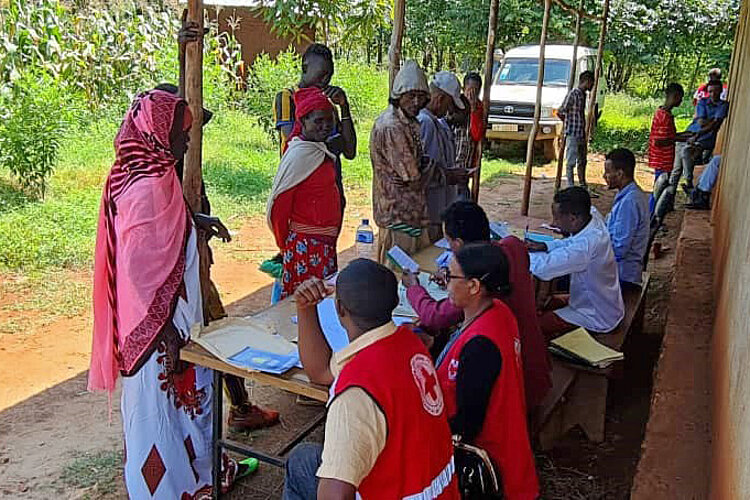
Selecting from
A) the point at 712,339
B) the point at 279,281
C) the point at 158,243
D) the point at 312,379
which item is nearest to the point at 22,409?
the point at 279,281

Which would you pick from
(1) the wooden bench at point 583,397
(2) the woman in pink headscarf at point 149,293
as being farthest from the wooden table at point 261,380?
(1) the wooden bench at point 583,397

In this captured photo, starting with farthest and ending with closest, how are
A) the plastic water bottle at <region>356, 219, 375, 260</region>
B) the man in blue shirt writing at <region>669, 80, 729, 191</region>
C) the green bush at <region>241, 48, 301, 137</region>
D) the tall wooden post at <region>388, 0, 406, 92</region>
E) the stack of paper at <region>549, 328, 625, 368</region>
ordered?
the green bush at <region>241, 48, 301, 137</region> < the man in blue shirt writing at <region>669, 80, 729, 191</region> < the tall wooden post at <region>388, 0, 406, 92</region> < the plastic water bottle at <region>356, 219, 375, 260</region> < the stack of paper at <region>549, 328, 625, 368</region>

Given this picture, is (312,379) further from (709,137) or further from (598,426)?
(709,137)

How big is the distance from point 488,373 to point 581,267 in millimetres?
1614

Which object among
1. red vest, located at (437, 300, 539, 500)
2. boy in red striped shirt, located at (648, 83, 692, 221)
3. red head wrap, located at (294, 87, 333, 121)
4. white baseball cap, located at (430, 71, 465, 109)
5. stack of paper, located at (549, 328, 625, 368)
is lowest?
stack of paper, located at (549, 328, 625, 368)

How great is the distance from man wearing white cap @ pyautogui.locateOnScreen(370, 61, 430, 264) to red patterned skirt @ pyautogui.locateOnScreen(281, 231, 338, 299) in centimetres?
70

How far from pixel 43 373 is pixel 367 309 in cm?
337

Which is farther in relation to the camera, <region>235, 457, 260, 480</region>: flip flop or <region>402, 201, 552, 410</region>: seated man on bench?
<region>235, 457, 260, 480</region>: flip flop

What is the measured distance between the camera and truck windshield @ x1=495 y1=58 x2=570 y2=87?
13695 mm

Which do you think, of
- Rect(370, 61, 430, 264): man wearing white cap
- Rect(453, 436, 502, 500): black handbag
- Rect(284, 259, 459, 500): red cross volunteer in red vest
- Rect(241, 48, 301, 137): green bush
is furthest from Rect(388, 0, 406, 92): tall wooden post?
Rect(241, 48, 301, 137): green bush

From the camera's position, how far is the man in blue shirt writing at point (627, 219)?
4715 mm

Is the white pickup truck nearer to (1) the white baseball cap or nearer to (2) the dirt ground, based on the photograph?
(1) the white baseball cap

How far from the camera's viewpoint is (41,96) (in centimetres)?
722

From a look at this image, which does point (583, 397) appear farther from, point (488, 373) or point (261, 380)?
point (261, 380)
